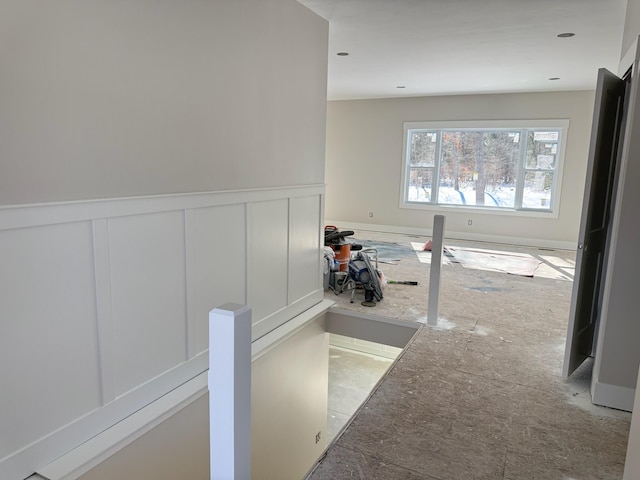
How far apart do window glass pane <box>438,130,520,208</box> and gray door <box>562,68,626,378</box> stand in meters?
4.97

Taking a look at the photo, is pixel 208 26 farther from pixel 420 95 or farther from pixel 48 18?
pixel 420 95

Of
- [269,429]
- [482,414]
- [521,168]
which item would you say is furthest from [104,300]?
[521,168]

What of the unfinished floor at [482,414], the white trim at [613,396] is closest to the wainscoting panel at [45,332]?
the unfinished floor at [482,414]

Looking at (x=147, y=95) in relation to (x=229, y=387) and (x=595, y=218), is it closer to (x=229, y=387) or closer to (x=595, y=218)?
(x=229, y=387)

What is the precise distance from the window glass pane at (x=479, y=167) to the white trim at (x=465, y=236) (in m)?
0.61

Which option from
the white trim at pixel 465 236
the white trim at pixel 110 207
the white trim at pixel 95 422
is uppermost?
the white trim at pixel 110 207

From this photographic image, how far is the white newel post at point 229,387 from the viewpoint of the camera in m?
0.96

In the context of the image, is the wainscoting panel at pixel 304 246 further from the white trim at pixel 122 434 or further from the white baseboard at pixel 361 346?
the white baseboard at pixel 361 346

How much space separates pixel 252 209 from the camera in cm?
322

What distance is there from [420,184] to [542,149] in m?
2.23

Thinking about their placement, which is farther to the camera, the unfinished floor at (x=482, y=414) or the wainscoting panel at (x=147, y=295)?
the wainscoting panel at (x=147, y=295)

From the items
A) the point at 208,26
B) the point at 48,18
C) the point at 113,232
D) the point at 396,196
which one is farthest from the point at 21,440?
the point at 396,196

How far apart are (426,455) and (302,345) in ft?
6.50

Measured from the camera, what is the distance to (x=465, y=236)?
27.3 feet
